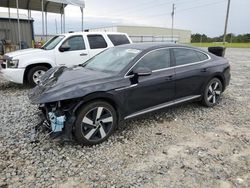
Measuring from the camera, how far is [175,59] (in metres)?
4.70

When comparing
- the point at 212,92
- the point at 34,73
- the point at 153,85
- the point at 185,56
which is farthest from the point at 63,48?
the point at 212,92

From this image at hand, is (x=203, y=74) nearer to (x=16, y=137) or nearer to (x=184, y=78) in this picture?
(x=184, y=78)

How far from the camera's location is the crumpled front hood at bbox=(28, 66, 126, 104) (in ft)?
11.2

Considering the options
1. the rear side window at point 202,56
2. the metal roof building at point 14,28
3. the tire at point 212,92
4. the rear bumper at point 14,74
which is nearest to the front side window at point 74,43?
the rear bumper at point 14,74

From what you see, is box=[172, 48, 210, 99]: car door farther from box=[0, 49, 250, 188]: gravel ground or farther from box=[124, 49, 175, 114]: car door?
box=[0, 49, 250, 188]: gravel ground

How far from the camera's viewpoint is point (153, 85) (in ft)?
13.8

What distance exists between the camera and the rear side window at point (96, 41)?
313 inches

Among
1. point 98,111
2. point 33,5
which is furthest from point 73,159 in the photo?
point 33,5

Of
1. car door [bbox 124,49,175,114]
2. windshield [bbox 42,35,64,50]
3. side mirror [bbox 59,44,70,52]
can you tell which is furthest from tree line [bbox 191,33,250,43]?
car door [bbox 124,49,175,114]

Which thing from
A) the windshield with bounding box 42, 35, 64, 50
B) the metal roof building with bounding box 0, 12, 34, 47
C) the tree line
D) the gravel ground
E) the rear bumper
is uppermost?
the tree line

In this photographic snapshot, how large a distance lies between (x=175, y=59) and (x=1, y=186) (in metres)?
3.62

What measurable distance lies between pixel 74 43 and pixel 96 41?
0.79m

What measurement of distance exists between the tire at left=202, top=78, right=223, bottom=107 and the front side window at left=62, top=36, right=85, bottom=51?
14.4ft

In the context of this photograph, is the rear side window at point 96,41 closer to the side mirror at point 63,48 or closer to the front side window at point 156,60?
the side mirror at point 63,48
